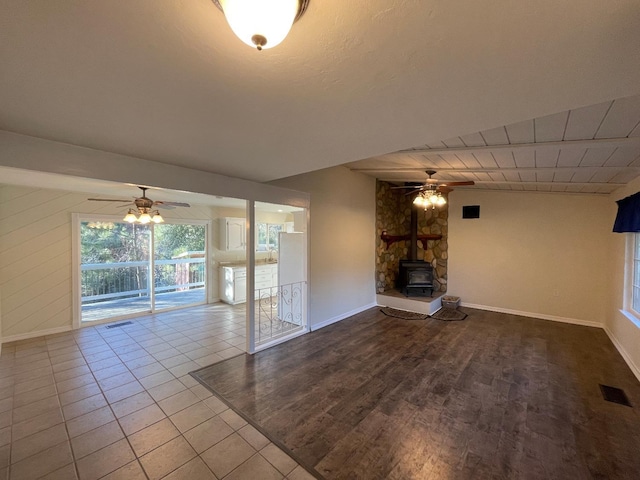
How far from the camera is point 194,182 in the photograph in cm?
303

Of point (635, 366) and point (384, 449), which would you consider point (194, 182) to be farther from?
point (635, 366)

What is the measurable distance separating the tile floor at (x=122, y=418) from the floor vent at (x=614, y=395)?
10.7 feet

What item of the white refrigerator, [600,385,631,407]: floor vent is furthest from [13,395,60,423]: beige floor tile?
[600,385,631,407]: floor vent

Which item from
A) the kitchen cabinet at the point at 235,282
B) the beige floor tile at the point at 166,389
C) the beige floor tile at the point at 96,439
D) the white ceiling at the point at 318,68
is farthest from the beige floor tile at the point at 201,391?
the kitchen cabinet at the point at 235,282

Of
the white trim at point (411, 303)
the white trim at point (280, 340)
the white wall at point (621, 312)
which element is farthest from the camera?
the white trim at point (411, 303)

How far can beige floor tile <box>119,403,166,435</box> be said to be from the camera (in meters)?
2.32

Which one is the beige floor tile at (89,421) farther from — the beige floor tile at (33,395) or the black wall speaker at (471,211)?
the black wall speaker at (471,211)

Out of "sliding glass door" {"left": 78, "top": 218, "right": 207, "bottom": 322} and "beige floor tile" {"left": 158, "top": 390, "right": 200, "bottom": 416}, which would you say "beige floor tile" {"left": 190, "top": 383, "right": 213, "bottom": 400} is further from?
"sliding glass door" {"left": 78, "top": 218, "right": 207, "bottom": 322}

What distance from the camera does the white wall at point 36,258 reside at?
13.6 ft

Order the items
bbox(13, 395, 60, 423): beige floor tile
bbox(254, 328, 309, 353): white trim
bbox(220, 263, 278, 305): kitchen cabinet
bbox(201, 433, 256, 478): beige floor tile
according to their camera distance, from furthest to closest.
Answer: bbox(220, 263, 278, 305): kitchen cabinet
bbox(254, 328, 309, 353): white trim
bbox(13, 395, 60, 423): beige floor tile
bbox(201, 433, 256, 478): beige floor tile

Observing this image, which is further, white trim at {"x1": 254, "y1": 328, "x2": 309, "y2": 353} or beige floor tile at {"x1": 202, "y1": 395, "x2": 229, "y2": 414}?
→ white trim at {"x1": 254, "y1": 328, "x2": 309, "y2": 353}

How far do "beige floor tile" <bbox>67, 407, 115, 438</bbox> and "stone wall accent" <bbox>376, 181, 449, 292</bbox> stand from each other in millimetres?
5177

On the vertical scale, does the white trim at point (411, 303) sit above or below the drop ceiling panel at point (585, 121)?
below

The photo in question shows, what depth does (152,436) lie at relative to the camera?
2229mm
